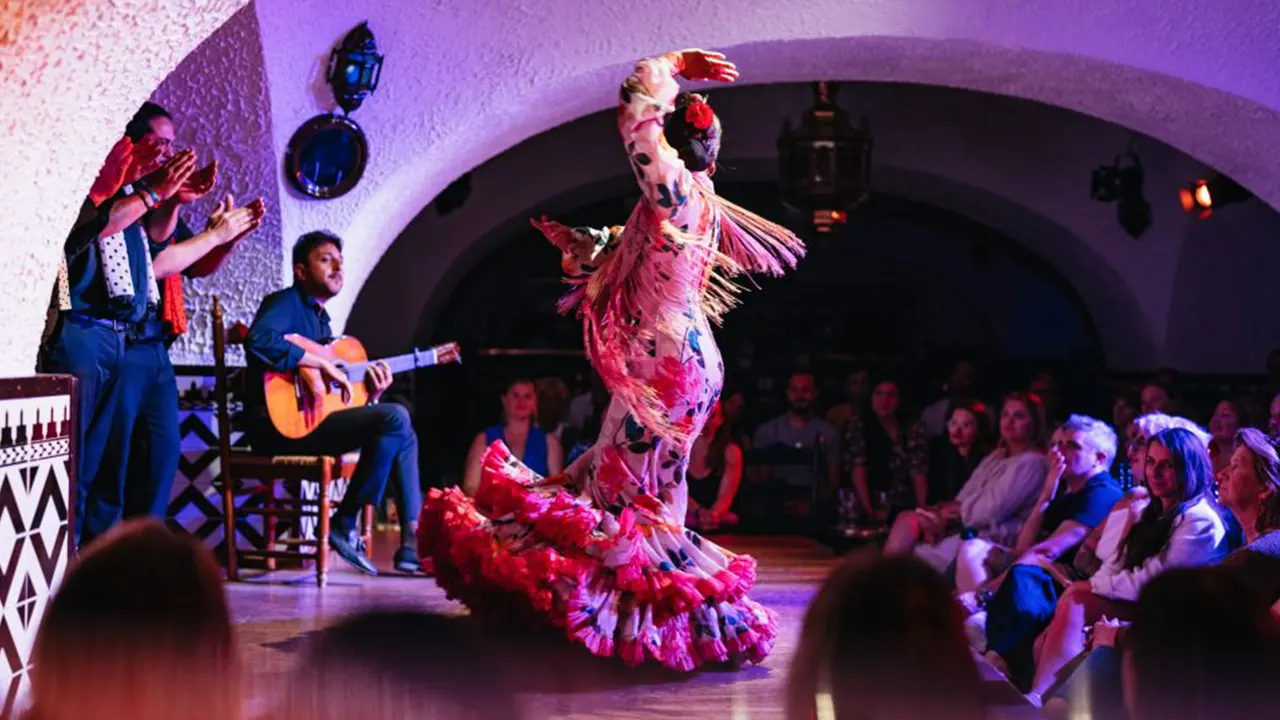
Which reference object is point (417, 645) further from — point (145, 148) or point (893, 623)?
point (145, 148)

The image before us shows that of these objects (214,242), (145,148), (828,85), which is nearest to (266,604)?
(214,242)

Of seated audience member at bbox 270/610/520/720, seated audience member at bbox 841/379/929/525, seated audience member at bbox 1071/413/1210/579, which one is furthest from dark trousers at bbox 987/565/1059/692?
seated audience member at bbox 270/610/520/720

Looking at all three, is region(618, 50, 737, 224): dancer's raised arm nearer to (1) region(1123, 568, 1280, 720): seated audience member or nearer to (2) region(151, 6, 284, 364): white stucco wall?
(2) region(151, 6, 284, 364): white stucco wall

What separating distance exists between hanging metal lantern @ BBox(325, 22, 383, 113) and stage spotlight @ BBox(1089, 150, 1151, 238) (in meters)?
5.14

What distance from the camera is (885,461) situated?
25.4 ft

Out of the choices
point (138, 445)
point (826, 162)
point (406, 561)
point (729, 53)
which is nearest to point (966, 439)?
point (729, 53)

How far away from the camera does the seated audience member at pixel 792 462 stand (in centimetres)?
816

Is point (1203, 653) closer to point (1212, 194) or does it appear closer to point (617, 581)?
point (617, 581)

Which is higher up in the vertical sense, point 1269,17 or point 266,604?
point 1269,17

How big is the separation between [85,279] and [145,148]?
2.74 ft

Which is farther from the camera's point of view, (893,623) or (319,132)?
(319,132)

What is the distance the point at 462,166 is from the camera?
6.73 m

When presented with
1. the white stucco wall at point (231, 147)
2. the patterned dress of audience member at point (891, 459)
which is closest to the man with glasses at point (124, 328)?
the white stucco wall at point (231, 147)

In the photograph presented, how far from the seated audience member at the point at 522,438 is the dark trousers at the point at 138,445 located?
1917 millimetres
